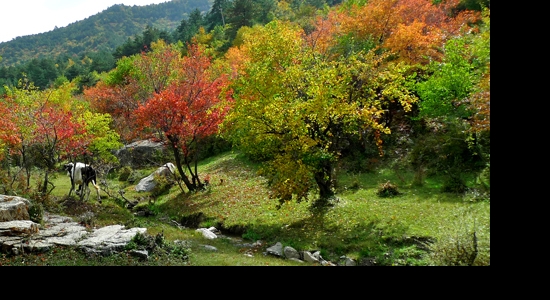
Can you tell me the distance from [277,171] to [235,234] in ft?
8.11

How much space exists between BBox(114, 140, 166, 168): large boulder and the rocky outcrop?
28.4ft

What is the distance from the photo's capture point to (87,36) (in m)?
33.8

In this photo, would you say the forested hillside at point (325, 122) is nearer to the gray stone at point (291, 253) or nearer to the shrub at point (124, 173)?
the gray stone at point (291, 253)

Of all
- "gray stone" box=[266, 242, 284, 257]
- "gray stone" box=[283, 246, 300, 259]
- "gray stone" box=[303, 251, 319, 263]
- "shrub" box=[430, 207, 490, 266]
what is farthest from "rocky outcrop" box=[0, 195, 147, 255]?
"shrub" box=[430, 207, 490, 266]

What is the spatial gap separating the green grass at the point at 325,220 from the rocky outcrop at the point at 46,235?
280 mm

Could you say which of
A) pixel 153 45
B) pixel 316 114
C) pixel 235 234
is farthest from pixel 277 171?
pixel 153 45

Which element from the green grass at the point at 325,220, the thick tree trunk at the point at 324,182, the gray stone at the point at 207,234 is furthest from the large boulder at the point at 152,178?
the thick tree trunk at the point at 324,182

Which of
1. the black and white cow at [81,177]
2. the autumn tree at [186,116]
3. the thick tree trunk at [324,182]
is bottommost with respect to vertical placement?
the thick tree trunk at [324,182]

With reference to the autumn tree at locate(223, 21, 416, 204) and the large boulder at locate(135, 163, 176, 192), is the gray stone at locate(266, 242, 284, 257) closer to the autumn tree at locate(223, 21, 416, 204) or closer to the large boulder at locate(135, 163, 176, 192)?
the autumn tree at locate(223, 21, 416, 204)

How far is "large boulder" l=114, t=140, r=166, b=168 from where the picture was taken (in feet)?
53.4

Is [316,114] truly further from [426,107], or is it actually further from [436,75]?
[436,75]

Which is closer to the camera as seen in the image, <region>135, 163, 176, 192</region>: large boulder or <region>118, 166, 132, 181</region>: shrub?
<region>135, 163, 176, 192</region>: large boulder

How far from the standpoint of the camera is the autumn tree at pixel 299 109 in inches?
322
